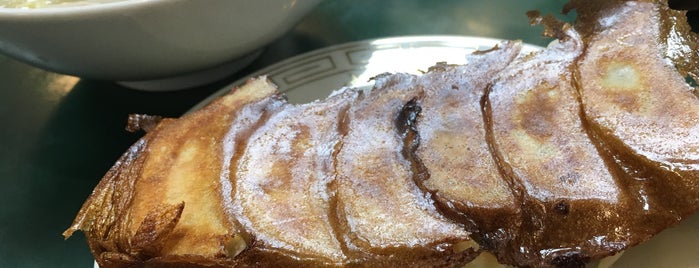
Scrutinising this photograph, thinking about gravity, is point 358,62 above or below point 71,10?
below

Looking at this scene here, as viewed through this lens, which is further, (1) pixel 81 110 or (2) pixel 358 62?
(1) pixel 81 110

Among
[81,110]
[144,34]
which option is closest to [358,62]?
[144,34]

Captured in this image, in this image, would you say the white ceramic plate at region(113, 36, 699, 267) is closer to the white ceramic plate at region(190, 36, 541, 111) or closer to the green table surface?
the white ceramic plate at region(190, 36, 541, 111)

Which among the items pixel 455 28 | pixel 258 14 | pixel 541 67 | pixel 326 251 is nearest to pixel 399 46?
pixel 455 28

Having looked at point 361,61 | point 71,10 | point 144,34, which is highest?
point 71,10

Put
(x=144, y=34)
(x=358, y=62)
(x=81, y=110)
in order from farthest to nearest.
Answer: (x=81, y=110) → (x=358, y=62) → (x=144, y=34)

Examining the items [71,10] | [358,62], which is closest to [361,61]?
[358,62]

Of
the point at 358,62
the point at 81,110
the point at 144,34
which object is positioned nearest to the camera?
the point at 144,34

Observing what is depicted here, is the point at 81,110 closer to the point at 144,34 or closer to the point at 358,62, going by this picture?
the point at 144,34
